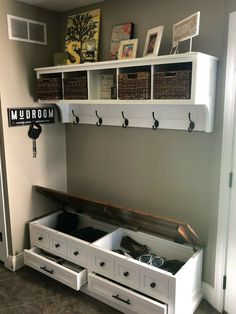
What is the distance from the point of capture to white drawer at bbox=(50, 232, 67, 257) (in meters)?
2.44

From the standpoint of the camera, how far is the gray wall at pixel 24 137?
8.11 ft

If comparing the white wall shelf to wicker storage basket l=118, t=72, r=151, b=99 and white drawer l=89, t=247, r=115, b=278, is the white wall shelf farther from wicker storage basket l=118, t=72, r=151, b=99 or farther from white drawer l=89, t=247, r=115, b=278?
white drawer l=89, t=247, r=115, b=278

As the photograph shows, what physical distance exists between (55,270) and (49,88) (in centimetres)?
149

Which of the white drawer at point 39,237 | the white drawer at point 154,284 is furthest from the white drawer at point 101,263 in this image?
the white drawer at point 39,237

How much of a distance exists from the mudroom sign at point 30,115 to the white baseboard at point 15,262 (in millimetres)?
1200

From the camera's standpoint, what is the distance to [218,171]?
2062 mm

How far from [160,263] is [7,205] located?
1407 mm

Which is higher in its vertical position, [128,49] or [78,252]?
[128,49]

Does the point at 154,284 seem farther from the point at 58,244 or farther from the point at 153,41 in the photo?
the point at 153,41

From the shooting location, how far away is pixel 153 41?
2064mm

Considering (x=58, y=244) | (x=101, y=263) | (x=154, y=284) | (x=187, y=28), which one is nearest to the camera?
(x=187, y=28)

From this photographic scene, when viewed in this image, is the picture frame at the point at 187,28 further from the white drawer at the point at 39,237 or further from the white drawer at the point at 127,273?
the white drawer at the point at 39,237

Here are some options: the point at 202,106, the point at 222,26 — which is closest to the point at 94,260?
the point at 202,106

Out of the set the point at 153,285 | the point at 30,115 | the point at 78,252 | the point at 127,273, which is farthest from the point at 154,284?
the point at 30,115
